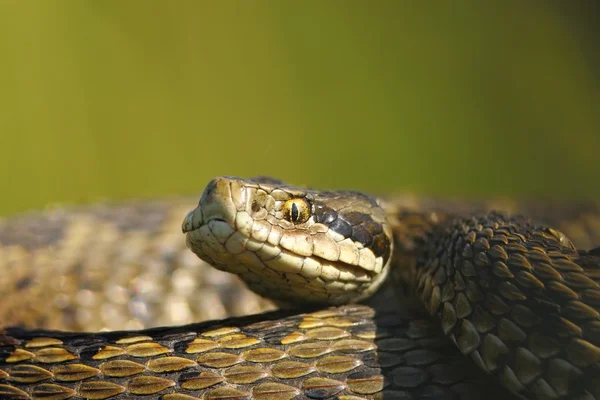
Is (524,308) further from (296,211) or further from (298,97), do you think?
(298,97)

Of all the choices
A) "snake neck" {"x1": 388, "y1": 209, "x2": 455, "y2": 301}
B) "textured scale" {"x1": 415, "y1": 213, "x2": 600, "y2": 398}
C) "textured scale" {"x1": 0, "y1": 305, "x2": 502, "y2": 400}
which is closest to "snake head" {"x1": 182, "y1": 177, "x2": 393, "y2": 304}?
"snake neck" {"x1": 388, "y1": 209, "x2": 455, "y2": 301}

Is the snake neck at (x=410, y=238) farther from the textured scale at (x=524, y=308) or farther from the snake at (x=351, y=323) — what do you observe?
the textured scale at (x=524, y=308)

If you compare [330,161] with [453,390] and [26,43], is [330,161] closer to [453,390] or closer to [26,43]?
[26,43]

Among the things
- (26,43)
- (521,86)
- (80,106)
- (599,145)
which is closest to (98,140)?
(80,106)

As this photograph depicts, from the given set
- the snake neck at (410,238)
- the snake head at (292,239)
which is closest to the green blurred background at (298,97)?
the snake neck at (410,238)

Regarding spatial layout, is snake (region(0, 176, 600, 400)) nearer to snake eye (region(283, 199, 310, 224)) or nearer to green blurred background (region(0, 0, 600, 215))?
snake eye (region(283, 199, 310, 224))

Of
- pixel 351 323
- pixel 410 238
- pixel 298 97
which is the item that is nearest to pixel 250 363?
pixel 351 323
